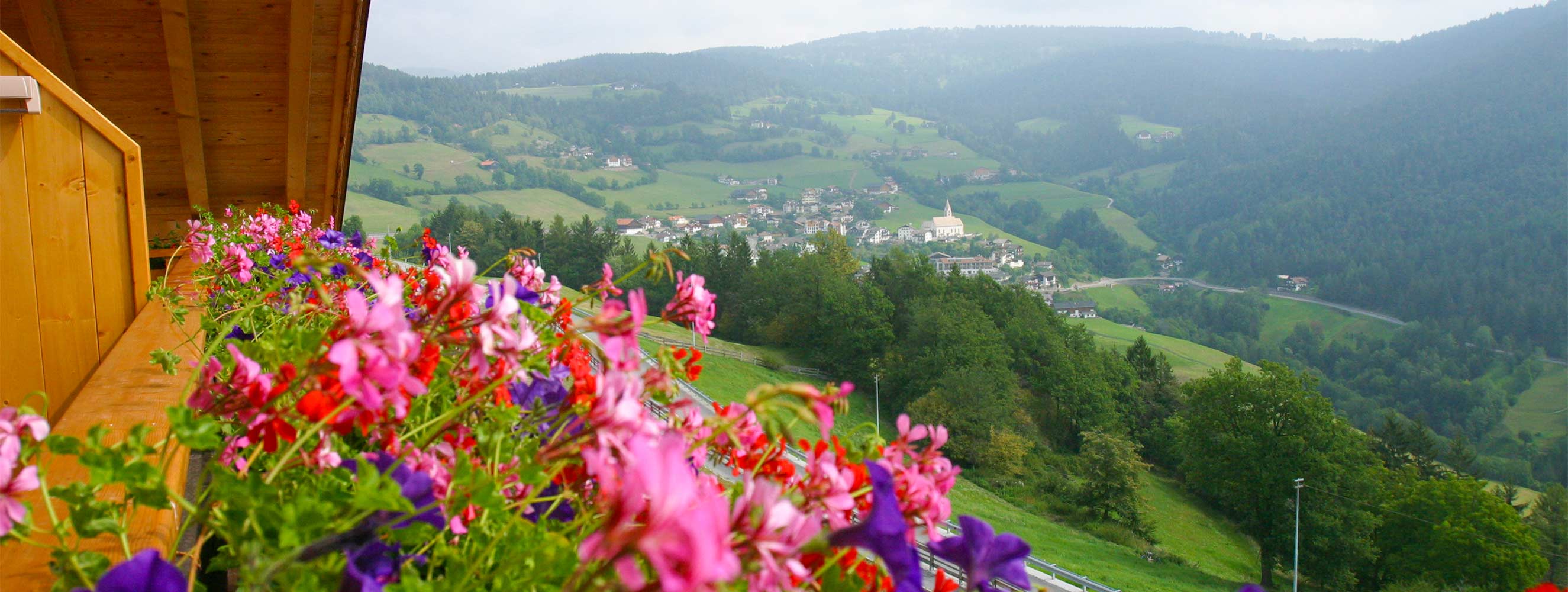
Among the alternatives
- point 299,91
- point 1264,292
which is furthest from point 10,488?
point 1264,292

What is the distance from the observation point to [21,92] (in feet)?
4.30

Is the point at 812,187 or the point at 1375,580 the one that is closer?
the point at 1375,580

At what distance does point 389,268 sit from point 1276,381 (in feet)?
73.5

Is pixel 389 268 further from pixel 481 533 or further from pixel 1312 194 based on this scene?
pixel 1312 194

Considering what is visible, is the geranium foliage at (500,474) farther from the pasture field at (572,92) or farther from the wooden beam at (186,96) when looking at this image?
the pasture field at (572,92)

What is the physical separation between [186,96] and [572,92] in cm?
7848

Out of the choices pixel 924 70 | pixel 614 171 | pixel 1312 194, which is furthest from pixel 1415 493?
pixel 924 70

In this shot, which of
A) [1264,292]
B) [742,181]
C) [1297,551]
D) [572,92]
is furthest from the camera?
[572,92]

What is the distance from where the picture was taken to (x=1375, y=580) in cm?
2003

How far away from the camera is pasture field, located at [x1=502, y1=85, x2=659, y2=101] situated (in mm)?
75562

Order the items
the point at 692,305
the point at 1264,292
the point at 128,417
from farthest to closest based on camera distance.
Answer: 1. the point at 1264,292
2. the point at 128,417
3. the point at 692,305

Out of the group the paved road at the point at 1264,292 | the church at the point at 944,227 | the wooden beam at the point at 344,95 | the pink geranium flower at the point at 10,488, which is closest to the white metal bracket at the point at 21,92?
the pink geranium flower at the point at 10,488

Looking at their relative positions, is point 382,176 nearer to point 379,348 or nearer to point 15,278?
point 15,278

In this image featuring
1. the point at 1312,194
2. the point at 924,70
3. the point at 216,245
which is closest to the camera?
the point at 216,245
